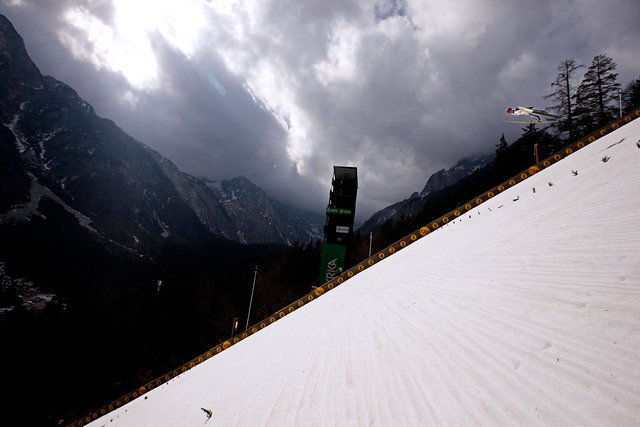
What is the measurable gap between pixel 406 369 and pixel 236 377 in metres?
4.40

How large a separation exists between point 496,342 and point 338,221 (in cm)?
2760

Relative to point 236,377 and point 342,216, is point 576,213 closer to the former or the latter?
point 236,377

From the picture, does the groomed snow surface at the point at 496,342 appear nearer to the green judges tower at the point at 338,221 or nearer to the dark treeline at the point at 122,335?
the green judges tower at the point at 338,221

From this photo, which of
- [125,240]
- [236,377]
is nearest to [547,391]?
[236,377]

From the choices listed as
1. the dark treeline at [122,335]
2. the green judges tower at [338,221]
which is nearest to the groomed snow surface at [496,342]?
the green judges tower at [338,221]

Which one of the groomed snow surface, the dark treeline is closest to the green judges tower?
the dark treeline

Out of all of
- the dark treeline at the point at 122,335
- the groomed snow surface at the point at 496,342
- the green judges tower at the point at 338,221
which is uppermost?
the green judges tower at the point at 338,221

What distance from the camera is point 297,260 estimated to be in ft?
185

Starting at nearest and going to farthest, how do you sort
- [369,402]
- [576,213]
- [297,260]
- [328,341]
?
1. [369,402]
2. [576,213]
3. [328,341]
4. [297,260]

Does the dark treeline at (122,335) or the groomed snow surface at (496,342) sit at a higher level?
the groomed snow surface at (496,342)

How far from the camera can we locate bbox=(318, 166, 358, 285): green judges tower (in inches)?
1118

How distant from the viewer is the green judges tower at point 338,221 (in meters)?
28.4

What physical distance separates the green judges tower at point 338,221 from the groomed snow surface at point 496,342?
22.5 meters

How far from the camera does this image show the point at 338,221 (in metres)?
30.3
